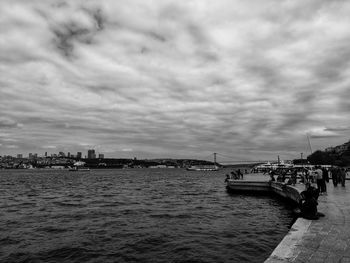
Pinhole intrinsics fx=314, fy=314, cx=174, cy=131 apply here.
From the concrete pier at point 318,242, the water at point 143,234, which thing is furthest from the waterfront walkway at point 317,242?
the water at point 143,234

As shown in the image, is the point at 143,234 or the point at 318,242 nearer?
the point at 318,242

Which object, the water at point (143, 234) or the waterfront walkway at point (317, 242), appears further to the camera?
the water at point (143, 234)

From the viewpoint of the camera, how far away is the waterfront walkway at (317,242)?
7867 millimetres

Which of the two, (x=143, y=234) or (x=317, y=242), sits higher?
(x=317, y=242)

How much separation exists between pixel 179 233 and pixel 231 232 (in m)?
2.82

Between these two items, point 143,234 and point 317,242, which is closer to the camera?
point 317,242

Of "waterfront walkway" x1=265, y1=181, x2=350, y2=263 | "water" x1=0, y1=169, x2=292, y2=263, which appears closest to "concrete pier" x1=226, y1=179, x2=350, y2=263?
"waterfront walkway" x1=265, y1=181, x2=350, y2=263

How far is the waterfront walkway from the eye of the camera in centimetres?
787

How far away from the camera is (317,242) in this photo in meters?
9.08

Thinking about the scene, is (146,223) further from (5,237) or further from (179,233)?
(5,237)

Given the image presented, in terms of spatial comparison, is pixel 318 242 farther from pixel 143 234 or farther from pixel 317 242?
pixel 143 234

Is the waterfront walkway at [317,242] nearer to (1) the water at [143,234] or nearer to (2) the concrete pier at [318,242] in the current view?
(2) the concrete pier at [318,242]

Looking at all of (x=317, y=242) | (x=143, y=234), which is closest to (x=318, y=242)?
(x=317, y=242)

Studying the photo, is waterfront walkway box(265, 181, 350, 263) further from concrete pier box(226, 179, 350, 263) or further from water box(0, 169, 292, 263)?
water box(0, 169, 292, 263)
